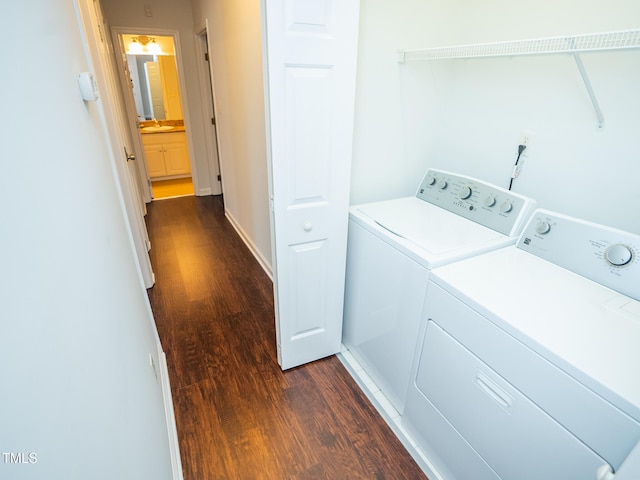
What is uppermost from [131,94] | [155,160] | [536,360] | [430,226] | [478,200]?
[131,94]

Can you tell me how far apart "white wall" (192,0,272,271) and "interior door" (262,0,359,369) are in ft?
3.22

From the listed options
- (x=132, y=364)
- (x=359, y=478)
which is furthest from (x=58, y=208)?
(x=359, y=478)

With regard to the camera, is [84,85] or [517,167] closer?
[84,85]

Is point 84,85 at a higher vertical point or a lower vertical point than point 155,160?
higher

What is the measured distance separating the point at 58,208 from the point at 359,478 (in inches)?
60.2

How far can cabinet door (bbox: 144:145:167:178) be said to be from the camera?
5.27 meters

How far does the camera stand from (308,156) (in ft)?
4.97

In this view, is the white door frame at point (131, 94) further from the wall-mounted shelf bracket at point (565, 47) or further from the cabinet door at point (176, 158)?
the wall-mounted shelf bracket at point (565, 47)

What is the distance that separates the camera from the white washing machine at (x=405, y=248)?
145 cm

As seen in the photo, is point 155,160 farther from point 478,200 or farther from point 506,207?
point 506,207

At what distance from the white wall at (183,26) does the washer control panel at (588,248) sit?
4.35 m

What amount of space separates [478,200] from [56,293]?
170 centimetres

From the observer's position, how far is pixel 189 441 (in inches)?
61.9

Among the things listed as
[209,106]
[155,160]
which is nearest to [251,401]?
[209,106]
